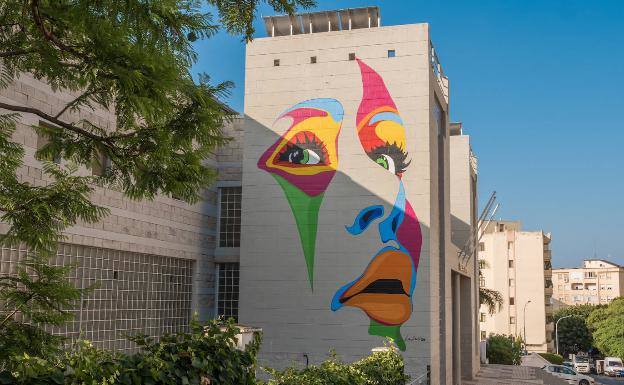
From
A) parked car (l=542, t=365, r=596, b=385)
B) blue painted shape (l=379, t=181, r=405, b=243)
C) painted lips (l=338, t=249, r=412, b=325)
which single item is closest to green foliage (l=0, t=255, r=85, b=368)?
painted lips (l=338, t=249, r=412, b=325)

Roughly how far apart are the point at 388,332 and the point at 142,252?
8.67 m

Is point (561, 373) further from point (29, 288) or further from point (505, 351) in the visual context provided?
point (29, 288)

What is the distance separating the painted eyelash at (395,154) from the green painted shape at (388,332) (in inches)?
213

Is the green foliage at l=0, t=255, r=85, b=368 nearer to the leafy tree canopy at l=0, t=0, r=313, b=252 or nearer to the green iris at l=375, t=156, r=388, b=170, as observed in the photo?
the leafy tree canopy at l=0, t=0, r=313, b=252

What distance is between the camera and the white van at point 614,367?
70.9 metres

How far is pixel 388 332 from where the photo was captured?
22.2m

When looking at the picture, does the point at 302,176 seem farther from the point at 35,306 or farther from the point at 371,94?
the point at 35,306

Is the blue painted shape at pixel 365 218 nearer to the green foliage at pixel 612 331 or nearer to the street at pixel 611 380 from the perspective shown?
the street at pixel 611 380

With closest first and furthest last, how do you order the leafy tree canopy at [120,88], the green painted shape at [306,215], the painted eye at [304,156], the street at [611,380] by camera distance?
the leafy tree canopy at [120,88]
the green painted shape at [306,215]
the painted eye at [304,156]
the street at [611,380]

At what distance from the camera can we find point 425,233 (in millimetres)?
22672

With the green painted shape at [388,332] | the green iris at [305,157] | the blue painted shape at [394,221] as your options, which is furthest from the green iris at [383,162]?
the green painted shape at [388,332]

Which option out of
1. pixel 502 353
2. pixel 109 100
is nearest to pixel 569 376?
pixel 502 353

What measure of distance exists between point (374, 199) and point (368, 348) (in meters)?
5.18

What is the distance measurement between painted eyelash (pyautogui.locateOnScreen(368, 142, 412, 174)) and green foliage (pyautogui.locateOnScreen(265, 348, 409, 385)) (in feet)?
34.5
